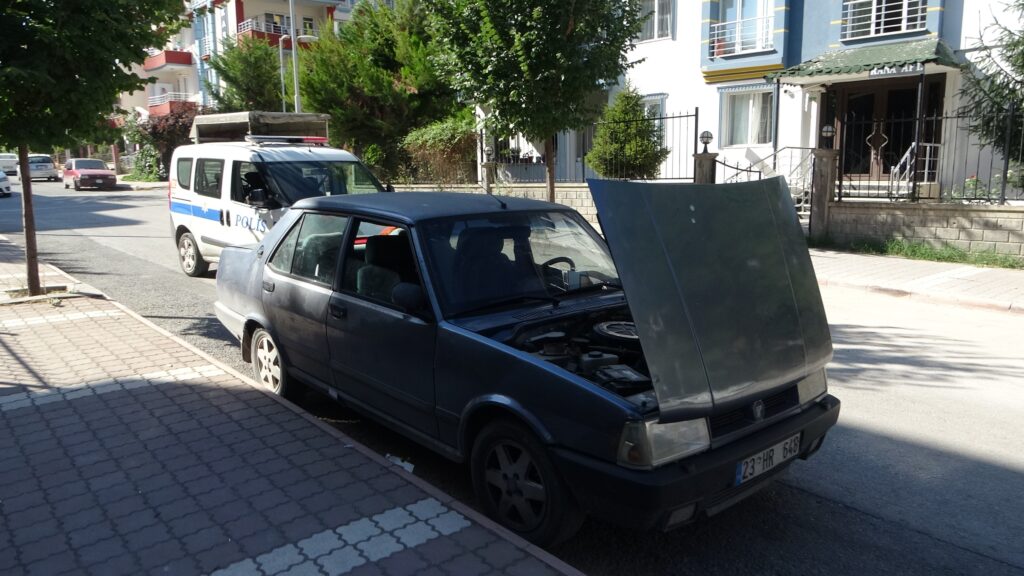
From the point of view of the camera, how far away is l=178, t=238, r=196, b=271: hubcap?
11500mm

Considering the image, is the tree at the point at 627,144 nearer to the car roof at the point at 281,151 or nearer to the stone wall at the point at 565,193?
the stone wall at the point at 565,193

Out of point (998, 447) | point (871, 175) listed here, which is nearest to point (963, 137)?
point (871, 175)

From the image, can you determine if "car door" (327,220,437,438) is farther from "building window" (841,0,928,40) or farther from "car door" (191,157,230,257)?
"building window" (841,0,928,40)

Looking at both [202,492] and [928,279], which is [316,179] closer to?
[202,492]

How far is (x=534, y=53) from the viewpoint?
38.1 feet

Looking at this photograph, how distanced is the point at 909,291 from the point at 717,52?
13518 mm

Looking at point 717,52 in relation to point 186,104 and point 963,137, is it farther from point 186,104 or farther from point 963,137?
point 186,104

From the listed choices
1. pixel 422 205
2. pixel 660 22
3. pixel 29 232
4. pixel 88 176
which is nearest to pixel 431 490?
pixel 422 205

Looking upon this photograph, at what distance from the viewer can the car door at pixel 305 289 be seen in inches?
189

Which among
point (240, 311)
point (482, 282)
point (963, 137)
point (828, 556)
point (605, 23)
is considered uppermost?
point (605, 23)

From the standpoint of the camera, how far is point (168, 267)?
41.6 feet

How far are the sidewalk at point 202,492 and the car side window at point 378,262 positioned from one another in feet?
3.12

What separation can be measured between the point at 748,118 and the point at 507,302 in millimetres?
19710

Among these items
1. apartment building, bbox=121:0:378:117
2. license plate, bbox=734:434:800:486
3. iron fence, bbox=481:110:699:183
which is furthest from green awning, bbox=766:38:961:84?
apartment building, bbox=121:0:378:117
